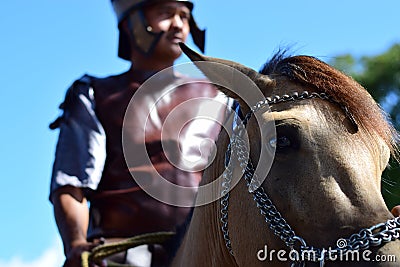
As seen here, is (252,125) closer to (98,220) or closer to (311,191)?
(311,191)

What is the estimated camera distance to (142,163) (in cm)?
462

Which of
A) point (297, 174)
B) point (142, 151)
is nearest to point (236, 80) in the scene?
point (297, 174)

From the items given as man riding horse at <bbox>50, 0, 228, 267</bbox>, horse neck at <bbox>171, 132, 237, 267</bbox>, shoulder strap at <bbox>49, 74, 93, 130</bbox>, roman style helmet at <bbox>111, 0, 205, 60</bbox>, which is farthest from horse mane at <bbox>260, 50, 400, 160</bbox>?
roman style helmet at <bbox>111, 0, 205, 60</bbox>

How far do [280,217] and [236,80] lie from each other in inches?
27.8

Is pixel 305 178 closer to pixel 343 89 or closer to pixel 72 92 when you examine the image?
pixel 343 89

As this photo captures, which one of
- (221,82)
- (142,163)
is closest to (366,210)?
(221,82)

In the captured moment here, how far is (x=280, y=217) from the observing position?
9.53 ft

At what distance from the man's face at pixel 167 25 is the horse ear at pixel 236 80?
2027 millimetres

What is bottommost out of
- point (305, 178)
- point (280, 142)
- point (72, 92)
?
point (305, 178)

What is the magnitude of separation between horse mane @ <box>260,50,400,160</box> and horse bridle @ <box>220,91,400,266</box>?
4cm

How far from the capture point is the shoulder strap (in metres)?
4.88

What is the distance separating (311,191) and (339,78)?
0.61m

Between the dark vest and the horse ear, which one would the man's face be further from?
the horse ear

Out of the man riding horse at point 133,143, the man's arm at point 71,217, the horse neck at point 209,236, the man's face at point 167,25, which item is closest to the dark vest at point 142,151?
the man riding horse at point 133,143
